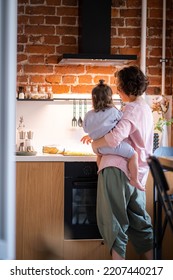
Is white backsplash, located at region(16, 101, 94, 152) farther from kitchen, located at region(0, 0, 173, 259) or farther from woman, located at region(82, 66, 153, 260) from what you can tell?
woman, located at region(82, 66, 153, 260)

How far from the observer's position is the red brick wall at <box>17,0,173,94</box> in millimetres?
4496

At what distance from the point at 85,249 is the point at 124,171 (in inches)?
34.7

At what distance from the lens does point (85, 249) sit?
395 centimetres

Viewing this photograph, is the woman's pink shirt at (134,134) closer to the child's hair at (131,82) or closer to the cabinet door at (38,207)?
the child's hair at (131,82)

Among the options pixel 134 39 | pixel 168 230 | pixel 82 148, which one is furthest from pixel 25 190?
pixel 134 39

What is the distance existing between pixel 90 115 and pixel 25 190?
2.77ft

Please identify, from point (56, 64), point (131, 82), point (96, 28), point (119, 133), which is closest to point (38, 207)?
point (119, 133)

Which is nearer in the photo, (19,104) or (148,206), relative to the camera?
(148,206)

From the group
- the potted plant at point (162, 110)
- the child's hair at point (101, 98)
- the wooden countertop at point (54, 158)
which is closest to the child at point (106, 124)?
the child's hair at point (101, 98)

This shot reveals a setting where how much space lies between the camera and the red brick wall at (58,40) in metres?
4.50

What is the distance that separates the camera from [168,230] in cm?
399

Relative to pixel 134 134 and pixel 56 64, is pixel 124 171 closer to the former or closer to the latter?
pixel 134 134
